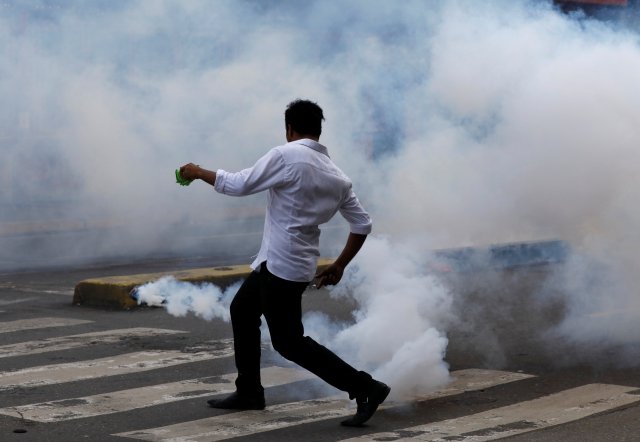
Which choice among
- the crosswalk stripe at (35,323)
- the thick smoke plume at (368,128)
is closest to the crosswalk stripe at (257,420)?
the thick smoke plume at (368,128)

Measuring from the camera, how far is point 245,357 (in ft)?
23.2

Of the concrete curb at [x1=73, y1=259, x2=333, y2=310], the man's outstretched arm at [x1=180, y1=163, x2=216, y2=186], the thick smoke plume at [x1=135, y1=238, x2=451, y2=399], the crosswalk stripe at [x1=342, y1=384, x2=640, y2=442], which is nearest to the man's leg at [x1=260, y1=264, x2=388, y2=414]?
the crosswalk stripe at [x1=342, y1=384, x2=640, y2=442]

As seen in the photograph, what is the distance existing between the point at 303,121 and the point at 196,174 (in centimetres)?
64

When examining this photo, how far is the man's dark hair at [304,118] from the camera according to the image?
6781 mm

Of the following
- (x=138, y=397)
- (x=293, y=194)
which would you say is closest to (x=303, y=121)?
(x=293, y=194)

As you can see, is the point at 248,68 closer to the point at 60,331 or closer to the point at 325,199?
the point at 60,331

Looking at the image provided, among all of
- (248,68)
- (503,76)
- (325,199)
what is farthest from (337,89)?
(325,199)

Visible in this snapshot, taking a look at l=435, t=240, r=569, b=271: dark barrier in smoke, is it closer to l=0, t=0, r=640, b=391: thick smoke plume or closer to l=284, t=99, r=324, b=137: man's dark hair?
l=0, t=0, r=640, b=391: thick smoke plume

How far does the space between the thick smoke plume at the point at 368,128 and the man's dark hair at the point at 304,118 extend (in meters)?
1.36

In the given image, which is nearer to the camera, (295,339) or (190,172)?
(190,172)

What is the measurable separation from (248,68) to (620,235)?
232 inches

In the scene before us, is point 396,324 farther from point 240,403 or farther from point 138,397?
point 138,397

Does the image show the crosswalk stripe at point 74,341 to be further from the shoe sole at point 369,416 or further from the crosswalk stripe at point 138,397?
the shoe sole at point 369,416

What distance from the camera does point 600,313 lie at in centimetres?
944
